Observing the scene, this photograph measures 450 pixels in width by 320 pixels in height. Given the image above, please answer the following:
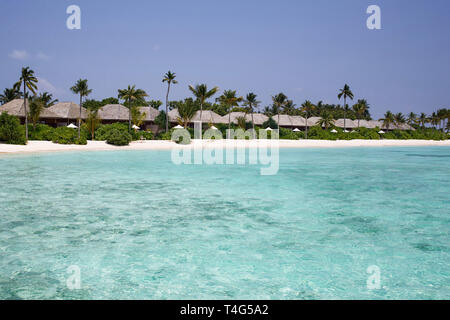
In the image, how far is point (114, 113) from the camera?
171 feet

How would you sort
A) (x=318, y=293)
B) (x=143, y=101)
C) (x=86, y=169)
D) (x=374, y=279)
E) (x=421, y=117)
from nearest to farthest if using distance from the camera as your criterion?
1. (x=318, y=293)
2. (x=374, y=279)
3. (x=86, y=169)
4. (x=143, y=101)
5. (x=421, y=117)

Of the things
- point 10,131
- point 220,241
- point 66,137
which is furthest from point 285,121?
point 220,241

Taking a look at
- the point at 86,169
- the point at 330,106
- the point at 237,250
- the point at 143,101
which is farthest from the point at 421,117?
the point at 237,250

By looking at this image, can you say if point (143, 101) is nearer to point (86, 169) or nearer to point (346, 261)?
point (86, 169)

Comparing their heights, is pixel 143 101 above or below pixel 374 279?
above

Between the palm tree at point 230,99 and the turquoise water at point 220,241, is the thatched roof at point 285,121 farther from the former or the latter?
the turquoise water at point 220,241

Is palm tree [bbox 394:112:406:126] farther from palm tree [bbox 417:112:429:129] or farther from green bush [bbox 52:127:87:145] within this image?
green bush [bbox 52:127:87:145]

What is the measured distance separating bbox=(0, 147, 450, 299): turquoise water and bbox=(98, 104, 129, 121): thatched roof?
38.2 m

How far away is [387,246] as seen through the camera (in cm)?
723

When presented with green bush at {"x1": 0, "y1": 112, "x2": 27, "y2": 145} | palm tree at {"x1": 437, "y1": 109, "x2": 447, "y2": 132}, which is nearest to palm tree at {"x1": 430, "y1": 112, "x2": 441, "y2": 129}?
palm tree at {"x1": 437, "y1": 109, "x2": 447, "y2": 132}

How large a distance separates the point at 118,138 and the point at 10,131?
990cm

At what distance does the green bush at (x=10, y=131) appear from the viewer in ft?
104
